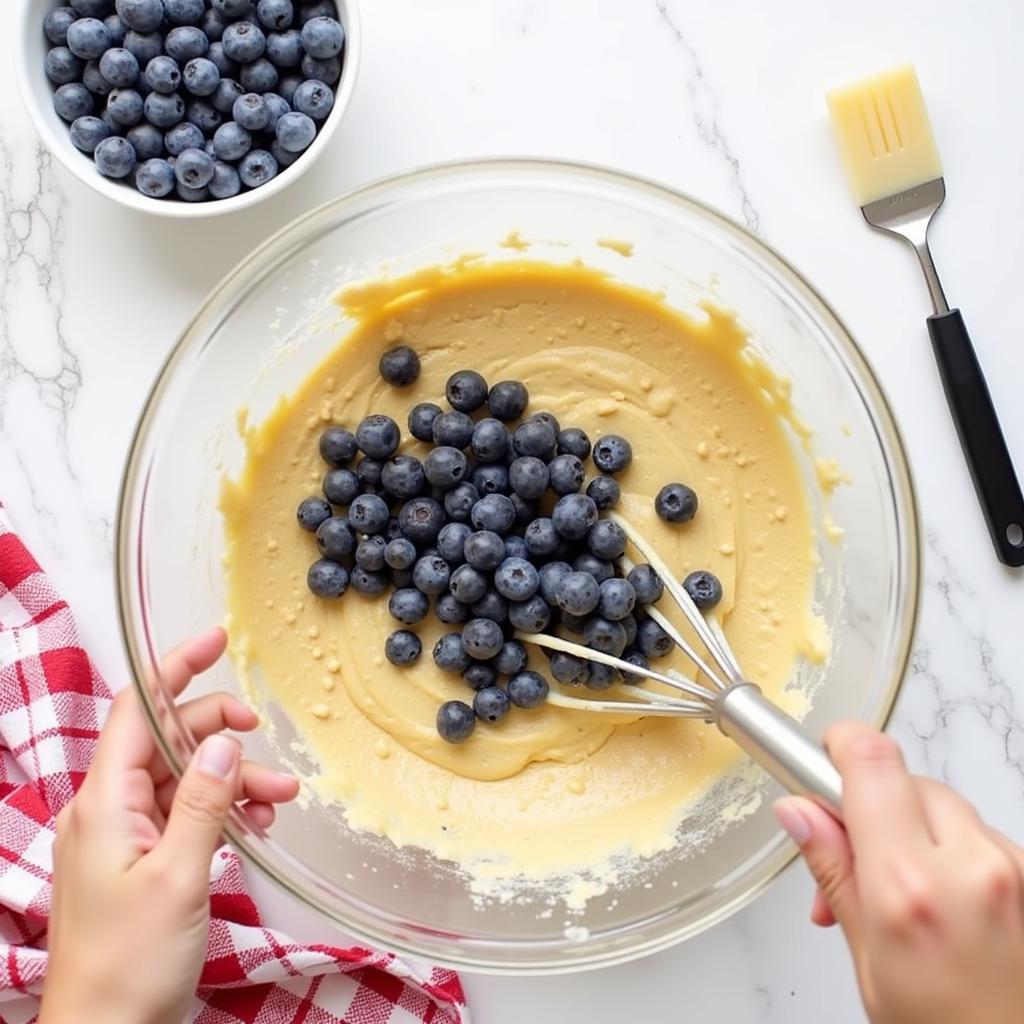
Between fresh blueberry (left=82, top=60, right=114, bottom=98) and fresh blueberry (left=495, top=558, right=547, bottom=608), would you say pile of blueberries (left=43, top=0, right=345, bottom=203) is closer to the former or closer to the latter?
fresh blueberry (left=82, top=60, right=114, bottom=98)

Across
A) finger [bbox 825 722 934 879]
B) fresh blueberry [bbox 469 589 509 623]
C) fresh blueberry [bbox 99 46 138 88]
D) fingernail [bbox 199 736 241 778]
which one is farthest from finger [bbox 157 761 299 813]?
fresh blueberry [bbox 99 46 138 88]

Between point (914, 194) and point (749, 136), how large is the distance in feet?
0.78

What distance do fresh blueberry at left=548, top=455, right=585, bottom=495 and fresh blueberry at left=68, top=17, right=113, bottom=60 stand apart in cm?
78

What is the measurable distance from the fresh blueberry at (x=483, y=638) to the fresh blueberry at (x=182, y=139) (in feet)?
2.33

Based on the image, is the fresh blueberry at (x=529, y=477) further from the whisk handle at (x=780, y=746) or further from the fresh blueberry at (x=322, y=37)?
the fresh blueberry at (x=322, y=37)

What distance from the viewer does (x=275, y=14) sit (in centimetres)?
142

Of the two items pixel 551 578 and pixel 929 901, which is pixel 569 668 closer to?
pixel 551 578

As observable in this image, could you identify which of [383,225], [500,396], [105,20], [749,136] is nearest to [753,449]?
[500,396]

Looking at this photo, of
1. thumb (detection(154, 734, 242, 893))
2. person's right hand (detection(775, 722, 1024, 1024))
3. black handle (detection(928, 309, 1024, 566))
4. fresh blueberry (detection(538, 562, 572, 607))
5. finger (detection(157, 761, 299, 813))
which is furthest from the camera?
black handle (detection(928, 309, 1024, 566))

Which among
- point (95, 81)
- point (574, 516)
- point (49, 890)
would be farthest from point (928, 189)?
point (49, 890)

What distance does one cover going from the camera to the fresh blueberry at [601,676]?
1.39m

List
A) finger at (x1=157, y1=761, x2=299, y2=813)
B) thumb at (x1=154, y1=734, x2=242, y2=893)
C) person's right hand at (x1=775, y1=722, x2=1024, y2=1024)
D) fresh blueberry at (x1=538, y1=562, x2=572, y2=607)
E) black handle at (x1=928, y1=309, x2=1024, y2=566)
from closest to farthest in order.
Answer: person's right hand at (x1=775, y1=722, x2=1024, y2=1024)
thumb at (x1=154, y1=734, x2=242, y2=893)
finger at (x1=157, y1=761, x2=299, y2=813)
fresh blueberry at (x1=538, y1=562, x2=572, y2=607)
black handle at (x1=928, y1=309, x2=1024, y2=566)

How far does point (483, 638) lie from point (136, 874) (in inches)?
18.6

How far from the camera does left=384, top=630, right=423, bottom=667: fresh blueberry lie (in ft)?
4.70
